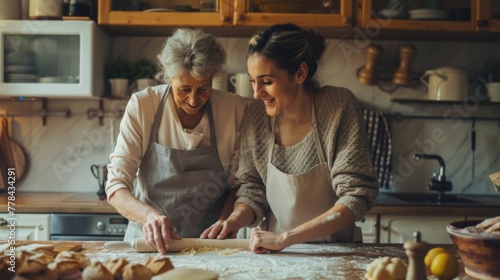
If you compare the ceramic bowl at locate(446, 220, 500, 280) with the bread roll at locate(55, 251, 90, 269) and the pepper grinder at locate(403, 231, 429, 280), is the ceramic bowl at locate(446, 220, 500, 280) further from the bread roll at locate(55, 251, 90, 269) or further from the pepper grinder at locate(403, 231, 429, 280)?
the bread roll at locate(55, 251, 90, 269)

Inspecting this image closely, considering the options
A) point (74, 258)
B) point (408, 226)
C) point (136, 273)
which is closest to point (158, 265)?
point (136, 273)

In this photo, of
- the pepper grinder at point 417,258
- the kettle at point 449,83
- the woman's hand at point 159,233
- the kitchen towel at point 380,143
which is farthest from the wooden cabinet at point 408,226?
the pepper grinder at point 417,258

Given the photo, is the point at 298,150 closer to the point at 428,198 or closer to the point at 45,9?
the point at 428,198

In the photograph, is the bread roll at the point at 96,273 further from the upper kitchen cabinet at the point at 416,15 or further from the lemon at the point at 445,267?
the upper kitchen cabinet at the point at 416,15

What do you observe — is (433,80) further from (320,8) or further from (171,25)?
(171,25)

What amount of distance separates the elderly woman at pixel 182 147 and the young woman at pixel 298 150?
0.11m

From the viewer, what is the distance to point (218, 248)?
1.56 m

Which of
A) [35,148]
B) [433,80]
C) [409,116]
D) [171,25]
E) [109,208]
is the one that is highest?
[171,25]

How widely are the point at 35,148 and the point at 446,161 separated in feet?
7.75

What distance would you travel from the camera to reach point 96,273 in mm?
1155

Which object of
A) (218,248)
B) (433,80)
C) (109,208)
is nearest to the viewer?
(218,248)

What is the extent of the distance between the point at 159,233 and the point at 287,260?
0.36 meters

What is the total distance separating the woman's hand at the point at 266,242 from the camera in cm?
151

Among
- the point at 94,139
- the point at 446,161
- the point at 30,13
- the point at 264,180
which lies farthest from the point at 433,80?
the point at 30,13
